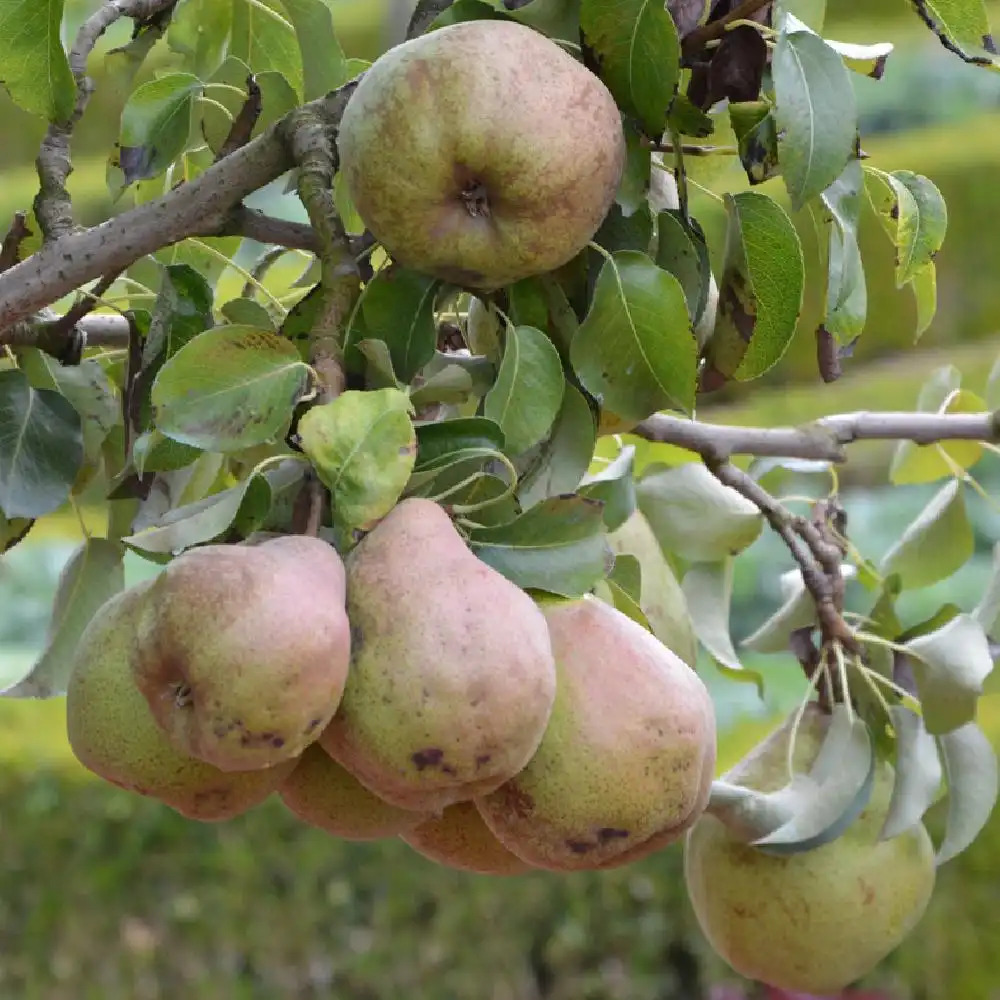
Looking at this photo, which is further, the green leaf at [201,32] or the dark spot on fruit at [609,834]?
the green leaf at [201,32]

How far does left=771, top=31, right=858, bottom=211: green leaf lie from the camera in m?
0.61

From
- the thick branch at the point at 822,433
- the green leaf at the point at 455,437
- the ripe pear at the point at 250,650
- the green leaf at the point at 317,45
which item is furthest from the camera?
the thick branch at the point at 822,433

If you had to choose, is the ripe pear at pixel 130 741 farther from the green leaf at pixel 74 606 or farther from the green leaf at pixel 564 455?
the green leaf at pixel 74 606

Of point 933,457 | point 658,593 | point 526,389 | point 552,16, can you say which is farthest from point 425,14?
point 933,457

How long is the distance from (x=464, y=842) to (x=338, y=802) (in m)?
0.07

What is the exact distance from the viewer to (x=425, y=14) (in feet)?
2.35

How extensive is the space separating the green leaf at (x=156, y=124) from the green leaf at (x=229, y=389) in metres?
0.28

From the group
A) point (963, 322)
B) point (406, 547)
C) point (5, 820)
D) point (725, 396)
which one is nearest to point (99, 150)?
point (725, 396)

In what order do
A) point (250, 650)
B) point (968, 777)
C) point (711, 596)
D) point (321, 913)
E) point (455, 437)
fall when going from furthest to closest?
point (321, 913)
point (711, 596)
point (968, 777)
point (455, 437)
point (250, 650)

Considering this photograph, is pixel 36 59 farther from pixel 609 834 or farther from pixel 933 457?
pixel 933 457

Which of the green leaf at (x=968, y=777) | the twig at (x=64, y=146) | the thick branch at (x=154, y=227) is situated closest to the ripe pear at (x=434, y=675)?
the thick branch at (x=154, y=227)

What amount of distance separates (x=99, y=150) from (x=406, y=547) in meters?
8.47

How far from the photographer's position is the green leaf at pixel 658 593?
38.6 inches

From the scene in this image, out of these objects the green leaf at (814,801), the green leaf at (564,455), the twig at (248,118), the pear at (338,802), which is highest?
the twig at (248,118)
